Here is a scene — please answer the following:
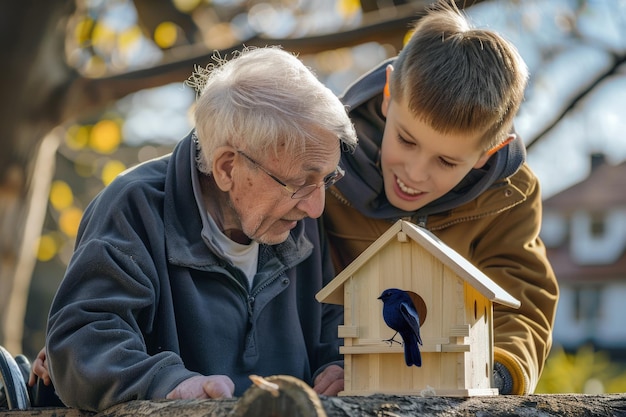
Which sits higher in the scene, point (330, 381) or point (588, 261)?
point (588, 261)

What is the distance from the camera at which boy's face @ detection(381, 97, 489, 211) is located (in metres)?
3.77

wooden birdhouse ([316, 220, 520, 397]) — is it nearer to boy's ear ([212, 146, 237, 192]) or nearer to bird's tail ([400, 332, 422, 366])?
bird's tail ([400, 332, 422, 366])

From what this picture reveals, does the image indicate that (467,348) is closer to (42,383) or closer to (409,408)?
(409,408)

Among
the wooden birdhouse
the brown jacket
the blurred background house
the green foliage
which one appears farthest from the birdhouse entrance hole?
the blurred background house

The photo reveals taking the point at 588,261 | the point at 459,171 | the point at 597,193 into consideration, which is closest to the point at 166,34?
the point at 459,171

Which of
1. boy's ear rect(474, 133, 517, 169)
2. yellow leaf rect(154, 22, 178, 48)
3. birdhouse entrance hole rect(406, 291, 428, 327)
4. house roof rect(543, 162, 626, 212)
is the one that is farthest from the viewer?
house roof rect(543, 162, 626, 212)

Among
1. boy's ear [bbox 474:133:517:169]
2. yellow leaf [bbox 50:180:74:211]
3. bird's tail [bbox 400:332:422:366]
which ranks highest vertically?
yellow leaf [bbox 50:180:74:211]

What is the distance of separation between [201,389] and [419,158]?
4.10 ft

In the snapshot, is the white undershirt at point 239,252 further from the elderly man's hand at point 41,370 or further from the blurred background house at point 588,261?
the blurred background house at point 588,261

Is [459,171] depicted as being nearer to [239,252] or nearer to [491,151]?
[491,151]

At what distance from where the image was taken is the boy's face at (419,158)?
3771 millimetres

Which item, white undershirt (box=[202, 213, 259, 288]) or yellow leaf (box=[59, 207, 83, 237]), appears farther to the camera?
yellow leaf (box=[59, 207, 83, 237])

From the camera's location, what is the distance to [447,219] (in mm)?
4156

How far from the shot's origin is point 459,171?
12.7 ft
